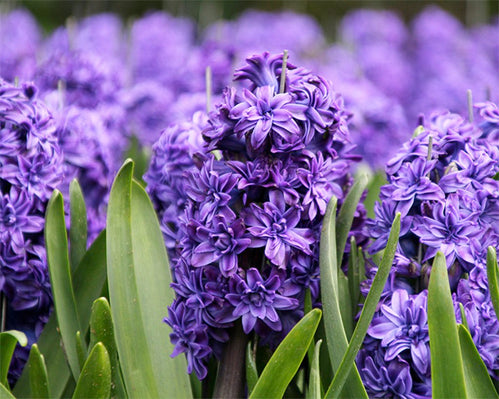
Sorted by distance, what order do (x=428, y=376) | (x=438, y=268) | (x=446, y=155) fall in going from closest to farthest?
1. (x=438, y=268)
2. (x=428, y=376)
3. (x=446, y=155)

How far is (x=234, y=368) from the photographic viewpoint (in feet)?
3.90

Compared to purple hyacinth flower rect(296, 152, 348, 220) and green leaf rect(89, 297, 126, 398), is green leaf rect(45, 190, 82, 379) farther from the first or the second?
purple hyacinth flower rect(296, 152, 348, 220)

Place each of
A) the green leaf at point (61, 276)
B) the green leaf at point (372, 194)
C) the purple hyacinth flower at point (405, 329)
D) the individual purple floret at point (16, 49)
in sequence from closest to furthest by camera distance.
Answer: the purple hyacinth flower at point (405, 329)
the green leaf at point (61, 276)
the green leaf at point (372, 194)
the individual purple floret at point (16, 49)

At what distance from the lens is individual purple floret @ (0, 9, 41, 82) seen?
109 inches

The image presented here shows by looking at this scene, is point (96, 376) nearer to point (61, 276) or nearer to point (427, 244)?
point (61, 276)

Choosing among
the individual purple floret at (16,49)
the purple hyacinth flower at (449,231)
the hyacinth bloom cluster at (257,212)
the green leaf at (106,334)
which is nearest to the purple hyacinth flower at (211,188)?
the hyacinth bloom cluster at (257,212)

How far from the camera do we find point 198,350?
3.76ft

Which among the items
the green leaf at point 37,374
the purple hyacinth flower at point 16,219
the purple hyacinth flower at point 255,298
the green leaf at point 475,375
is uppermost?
the purple hyacinth flower at point 16,219

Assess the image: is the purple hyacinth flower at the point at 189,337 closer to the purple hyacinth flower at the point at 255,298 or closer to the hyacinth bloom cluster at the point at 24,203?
the purple hyacinth flower at the point at 255,298

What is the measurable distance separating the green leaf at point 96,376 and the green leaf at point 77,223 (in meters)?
0.36

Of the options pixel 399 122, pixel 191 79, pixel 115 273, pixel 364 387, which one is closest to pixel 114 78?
pixel 191 79

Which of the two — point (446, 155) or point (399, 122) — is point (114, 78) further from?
point (446, 155)

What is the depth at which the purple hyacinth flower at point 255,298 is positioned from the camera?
3.64 ft

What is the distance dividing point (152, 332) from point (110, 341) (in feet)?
0.38
